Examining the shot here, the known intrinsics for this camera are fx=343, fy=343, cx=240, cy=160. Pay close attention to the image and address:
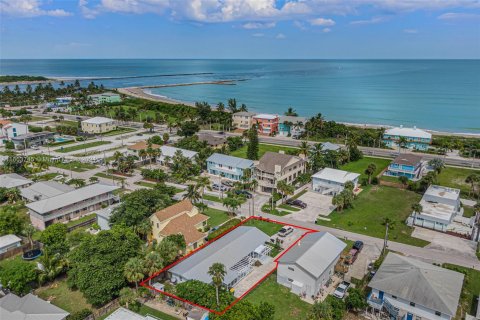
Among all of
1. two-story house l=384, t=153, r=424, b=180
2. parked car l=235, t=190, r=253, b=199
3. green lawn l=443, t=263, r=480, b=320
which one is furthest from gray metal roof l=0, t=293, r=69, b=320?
two-story house l=384, t=153, r=424, b=180

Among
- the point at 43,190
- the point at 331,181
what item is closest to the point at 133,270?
the point at 43,190

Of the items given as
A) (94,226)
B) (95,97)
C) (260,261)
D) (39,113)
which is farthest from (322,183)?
(95,97)

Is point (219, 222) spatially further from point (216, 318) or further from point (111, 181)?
point (111, 181)

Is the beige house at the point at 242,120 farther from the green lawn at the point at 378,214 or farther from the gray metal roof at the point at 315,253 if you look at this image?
the gray metal roof at the point at 315,253

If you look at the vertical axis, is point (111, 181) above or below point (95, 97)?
below

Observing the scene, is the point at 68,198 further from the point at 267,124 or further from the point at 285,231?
the point at 267,124

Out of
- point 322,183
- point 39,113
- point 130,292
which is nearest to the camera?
point 130,292

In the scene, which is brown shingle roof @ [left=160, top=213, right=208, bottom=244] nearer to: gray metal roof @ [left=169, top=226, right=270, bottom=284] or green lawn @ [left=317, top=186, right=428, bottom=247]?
gray metal roof @ [left=169, top=226, right=270, bottom=284]
